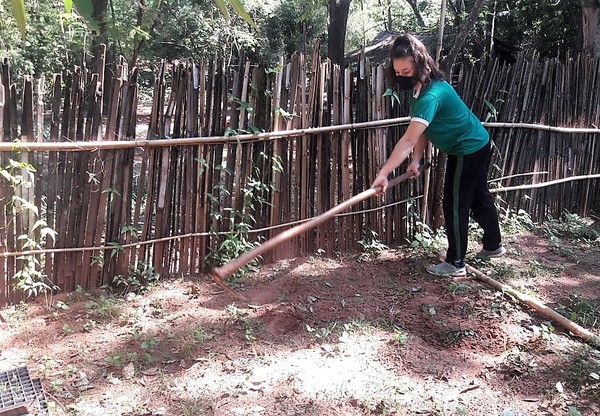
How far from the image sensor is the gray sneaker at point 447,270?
3.82 metres

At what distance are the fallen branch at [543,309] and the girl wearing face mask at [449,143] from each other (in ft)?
0.53

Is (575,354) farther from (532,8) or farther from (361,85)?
(532,8)

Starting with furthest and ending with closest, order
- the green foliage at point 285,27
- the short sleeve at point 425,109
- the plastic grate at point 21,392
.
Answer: the green foliage at point 285,27 → the short sleeve at point 425,109 → the plastic grate at point 21,392

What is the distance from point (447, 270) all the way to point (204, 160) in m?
1.78

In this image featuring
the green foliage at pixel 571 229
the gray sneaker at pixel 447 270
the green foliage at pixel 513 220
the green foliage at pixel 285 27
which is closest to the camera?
the gray sneaker at pixel 447 270

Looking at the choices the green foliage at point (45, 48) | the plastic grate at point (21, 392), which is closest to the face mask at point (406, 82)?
the plastic grate at point (21, 392)

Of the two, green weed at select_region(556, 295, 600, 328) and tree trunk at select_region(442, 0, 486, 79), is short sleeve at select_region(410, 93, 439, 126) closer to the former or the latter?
tree trunk at select_region(442, 0, 486, 79)

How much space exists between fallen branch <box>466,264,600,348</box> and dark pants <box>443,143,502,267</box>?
0.65 ft

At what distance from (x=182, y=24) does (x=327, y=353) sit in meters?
13.3

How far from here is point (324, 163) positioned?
13.2 ft

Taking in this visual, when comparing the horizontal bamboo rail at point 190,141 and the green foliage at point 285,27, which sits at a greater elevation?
the green foliage at point 285,27

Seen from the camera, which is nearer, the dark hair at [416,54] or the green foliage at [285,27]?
the dark hair at [416,54]

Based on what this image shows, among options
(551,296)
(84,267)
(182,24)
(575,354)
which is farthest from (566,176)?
(182,24)

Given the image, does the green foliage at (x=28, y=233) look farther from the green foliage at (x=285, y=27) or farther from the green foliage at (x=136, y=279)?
the green foliage at (x=285, y=27)
